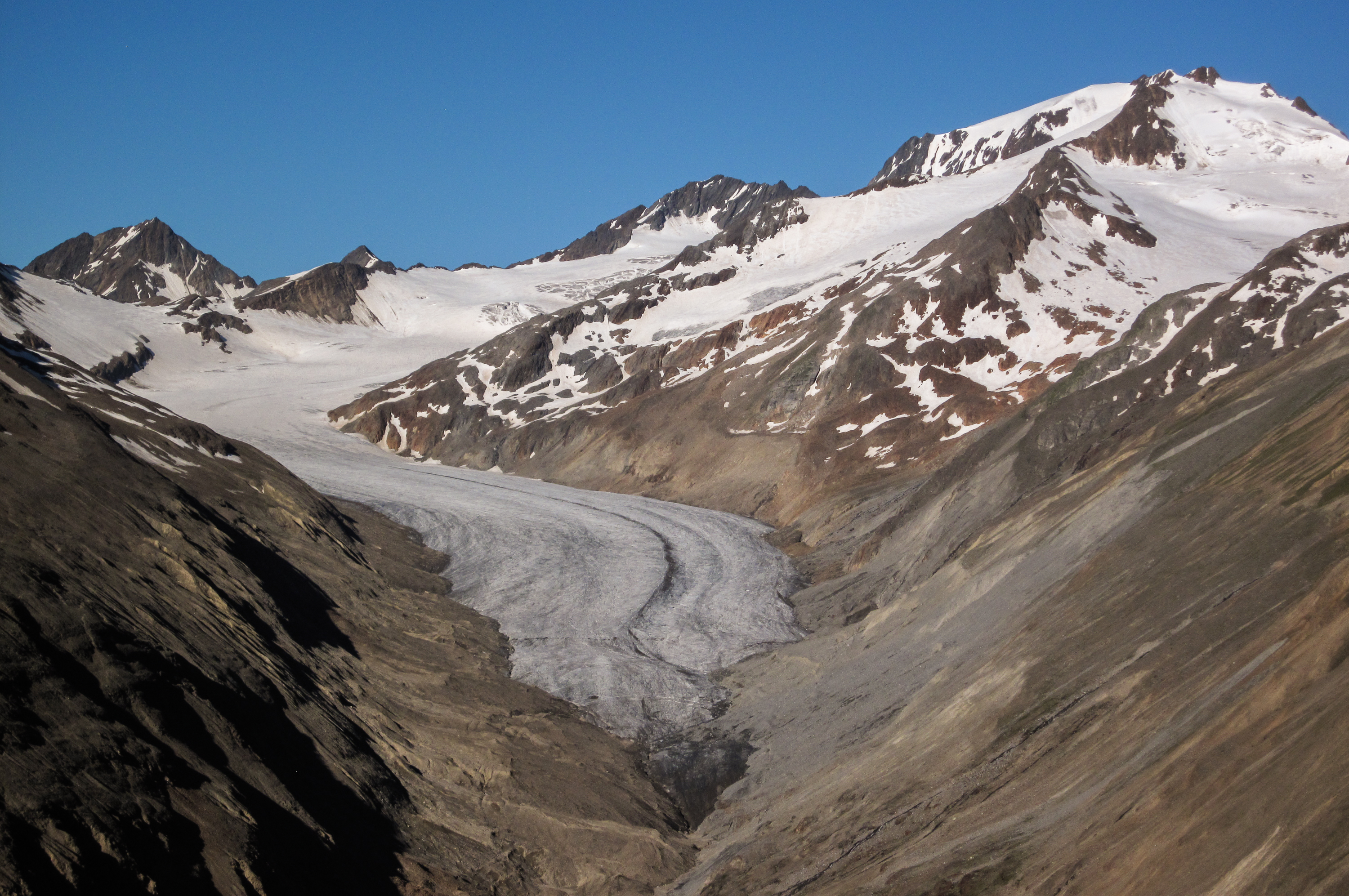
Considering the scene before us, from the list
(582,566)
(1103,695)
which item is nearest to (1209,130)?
(582,566)

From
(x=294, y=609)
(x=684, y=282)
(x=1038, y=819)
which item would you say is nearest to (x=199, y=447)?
(x=294, y=609)

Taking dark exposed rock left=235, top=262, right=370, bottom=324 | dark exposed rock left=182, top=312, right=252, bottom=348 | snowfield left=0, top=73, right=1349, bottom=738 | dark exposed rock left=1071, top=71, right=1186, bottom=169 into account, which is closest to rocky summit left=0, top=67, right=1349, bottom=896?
snowfield left=0, top=73, right=1349, bottom=738

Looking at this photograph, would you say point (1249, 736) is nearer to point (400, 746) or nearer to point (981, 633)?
point (981, 633)

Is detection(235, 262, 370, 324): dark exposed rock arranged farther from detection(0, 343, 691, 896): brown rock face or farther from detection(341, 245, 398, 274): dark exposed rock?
detection(0, 343, 691, 896): brown rock face

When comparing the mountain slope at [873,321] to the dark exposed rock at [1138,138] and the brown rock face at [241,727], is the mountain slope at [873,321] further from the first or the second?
the brown rock face at [241,727]

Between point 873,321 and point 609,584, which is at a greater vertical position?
point 873,321

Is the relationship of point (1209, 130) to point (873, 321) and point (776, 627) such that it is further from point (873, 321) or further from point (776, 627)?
point (776, 627)

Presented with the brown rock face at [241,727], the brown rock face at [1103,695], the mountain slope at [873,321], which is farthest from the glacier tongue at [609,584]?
the mountain slope at [873,321]

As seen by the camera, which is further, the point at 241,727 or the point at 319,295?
the point at 319,295
